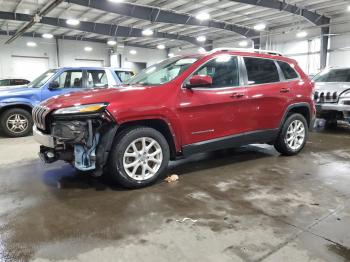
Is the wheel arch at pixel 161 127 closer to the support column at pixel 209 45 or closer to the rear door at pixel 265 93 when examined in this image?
the rear door at pixel 265 93

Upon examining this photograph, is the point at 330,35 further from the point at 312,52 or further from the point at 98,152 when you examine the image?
the point at 98,152

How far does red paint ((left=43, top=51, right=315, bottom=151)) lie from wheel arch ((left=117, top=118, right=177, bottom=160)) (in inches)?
1.5

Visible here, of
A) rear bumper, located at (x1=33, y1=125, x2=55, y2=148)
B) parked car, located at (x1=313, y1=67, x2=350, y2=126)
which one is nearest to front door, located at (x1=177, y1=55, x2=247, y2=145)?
rear bumper, located at (x1=33, y1=125, x2=55, y2=148)

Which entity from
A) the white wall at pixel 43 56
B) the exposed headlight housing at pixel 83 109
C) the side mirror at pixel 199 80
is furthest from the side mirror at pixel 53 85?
the white wall at pixel 43 56

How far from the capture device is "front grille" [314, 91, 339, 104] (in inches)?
288

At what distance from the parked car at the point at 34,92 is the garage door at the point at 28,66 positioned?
14417 mm

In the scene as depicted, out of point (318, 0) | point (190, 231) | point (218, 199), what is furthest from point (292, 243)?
point (318, 0)

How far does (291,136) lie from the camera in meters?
5.09

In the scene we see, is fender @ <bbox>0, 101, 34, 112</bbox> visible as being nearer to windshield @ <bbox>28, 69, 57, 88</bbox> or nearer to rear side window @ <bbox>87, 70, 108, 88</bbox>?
windshield @ <bbox>28, 69, 57, 88</bbox>

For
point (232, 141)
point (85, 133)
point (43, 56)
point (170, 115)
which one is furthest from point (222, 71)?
point (43, 56)

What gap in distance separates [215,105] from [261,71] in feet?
3.75

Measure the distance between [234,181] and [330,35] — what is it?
14343mm

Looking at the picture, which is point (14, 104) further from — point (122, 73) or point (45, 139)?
point (45, 139)

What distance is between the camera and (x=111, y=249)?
2.34 metres
